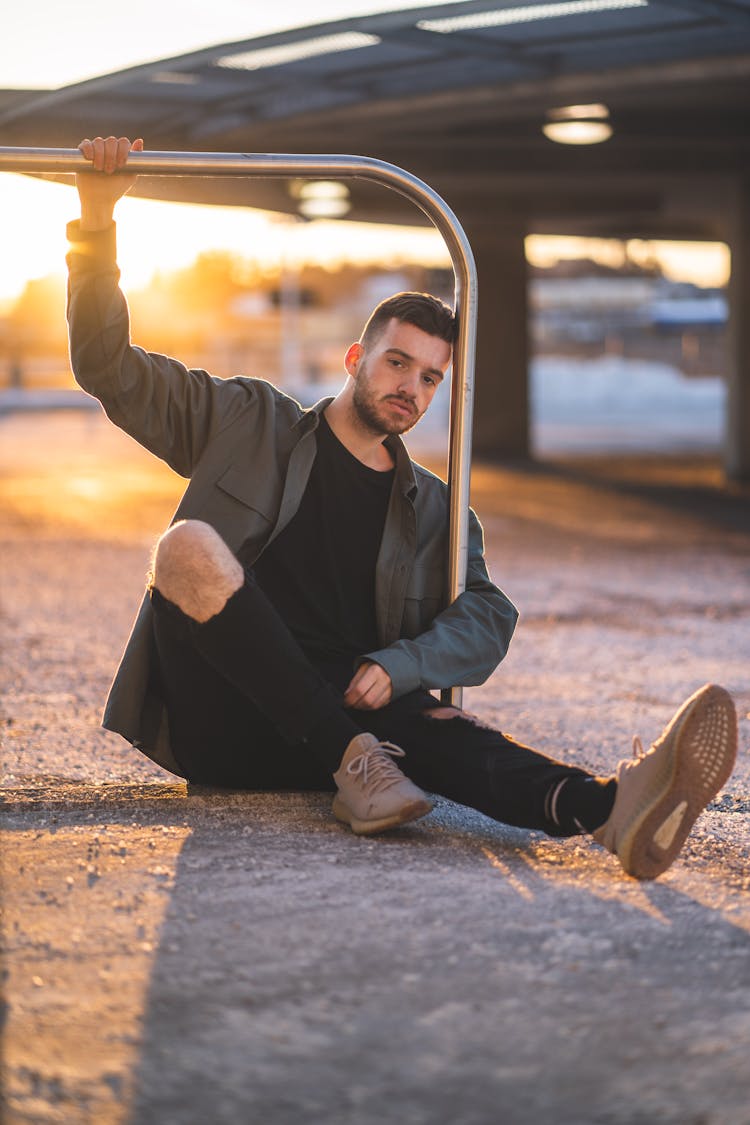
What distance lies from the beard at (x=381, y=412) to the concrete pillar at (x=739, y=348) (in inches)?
582

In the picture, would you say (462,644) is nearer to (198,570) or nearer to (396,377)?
(396,377)

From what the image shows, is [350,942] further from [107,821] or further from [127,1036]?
[107,821]

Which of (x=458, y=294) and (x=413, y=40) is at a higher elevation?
(x=413, y=40)

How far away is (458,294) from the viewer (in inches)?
161

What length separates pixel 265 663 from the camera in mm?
3273

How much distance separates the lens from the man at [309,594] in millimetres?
3273

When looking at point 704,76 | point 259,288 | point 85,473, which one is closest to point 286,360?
point 85,473

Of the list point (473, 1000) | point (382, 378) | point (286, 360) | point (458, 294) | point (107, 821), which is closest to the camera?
point (473, 1000)

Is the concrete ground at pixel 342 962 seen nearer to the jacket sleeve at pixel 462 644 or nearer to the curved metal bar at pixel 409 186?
the jacket sleeve at pixel 462 644

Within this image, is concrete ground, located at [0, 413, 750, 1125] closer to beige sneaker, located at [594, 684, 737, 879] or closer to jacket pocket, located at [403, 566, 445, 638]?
beige sneaker, located at [594, 684, 737, 879]

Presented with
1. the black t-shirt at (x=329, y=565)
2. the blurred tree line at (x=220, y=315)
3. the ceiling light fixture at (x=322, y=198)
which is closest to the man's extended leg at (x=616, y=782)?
the black t-shirt at (x=329, y=565)

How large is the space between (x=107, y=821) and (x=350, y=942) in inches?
40.1

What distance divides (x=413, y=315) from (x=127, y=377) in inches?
29.1

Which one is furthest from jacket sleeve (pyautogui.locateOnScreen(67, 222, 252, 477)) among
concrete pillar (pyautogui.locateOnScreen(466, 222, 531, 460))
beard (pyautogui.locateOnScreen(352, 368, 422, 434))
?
concrete pillar (pyautogui.locateOnScreen(466, 222, 531, 460))
